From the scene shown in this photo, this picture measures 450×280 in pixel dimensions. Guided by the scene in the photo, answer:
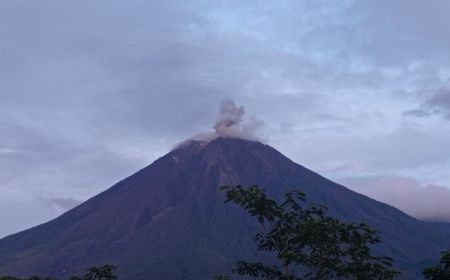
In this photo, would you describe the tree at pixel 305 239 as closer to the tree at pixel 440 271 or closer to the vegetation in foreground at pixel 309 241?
the vegetation in foreground at pixel 309 241

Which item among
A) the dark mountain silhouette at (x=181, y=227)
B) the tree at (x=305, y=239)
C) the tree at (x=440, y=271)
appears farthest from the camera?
the dark mountain silhouette at (x=181, y=227)

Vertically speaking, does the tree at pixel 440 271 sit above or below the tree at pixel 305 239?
below

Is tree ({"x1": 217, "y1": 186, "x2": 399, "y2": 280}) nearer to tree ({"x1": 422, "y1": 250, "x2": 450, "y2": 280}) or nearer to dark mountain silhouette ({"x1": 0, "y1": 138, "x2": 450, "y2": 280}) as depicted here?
tree ({"x1": 422, "y1": 250, "x2": 450, "y2": 280})

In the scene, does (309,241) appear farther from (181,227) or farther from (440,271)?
(181,227)

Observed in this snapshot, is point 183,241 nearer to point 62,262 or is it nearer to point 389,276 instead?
point 62,262

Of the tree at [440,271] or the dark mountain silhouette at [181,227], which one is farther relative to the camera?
the dark mountain silhouette at [181,227]

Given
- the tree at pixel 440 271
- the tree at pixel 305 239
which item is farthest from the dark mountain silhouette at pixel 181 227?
the tree at pixel 440 271

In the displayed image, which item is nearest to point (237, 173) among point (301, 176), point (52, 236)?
point (301, 176)

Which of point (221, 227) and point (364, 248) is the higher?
point (221, 227)

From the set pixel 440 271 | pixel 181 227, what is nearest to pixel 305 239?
pixel 440 271
